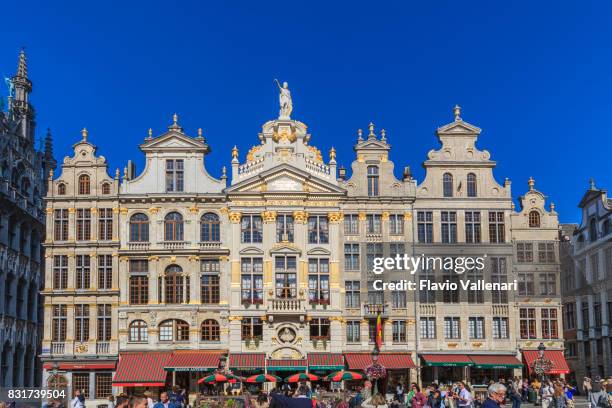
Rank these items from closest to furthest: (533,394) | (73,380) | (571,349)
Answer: (533,394) < (73,380) < (571,349)

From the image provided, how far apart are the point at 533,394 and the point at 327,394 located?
1480cm

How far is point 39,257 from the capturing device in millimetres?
65250

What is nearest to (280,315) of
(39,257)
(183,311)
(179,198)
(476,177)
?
(183,311)

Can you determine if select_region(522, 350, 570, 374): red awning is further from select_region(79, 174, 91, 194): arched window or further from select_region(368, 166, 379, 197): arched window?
select_region(79, 174, 91, 194): arched window

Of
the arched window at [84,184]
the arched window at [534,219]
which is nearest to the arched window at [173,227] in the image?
the arched window at [84,184]

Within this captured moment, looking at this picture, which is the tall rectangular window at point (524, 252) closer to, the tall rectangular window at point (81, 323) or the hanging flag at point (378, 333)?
the hanging flag at point (378, 333)

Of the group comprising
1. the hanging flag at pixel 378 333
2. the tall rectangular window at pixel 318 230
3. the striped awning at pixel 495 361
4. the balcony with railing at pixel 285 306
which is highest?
the tall rectangular window at pixel 318 230

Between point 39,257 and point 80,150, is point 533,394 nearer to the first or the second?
point 80,150

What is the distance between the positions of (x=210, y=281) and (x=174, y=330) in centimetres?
347

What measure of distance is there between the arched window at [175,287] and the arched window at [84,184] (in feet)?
22.4

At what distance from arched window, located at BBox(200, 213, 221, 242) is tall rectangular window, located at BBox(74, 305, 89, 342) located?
7901 mm

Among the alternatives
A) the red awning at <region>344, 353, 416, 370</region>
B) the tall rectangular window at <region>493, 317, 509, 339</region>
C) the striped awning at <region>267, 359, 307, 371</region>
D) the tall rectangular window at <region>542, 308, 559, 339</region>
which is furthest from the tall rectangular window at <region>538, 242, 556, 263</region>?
the striped awning at <region>267, 359, 307, 371</region>

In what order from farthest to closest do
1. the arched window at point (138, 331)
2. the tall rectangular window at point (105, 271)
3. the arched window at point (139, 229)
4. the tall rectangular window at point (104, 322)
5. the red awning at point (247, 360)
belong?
the arched window at point (139, 229) → the tall rectangular window at point (105, 271) → the tall rectangular window at point (104, 322) → the arched window at point (138, 331) → the red awning at point (247, 360)

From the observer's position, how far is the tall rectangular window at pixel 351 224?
55297mm
